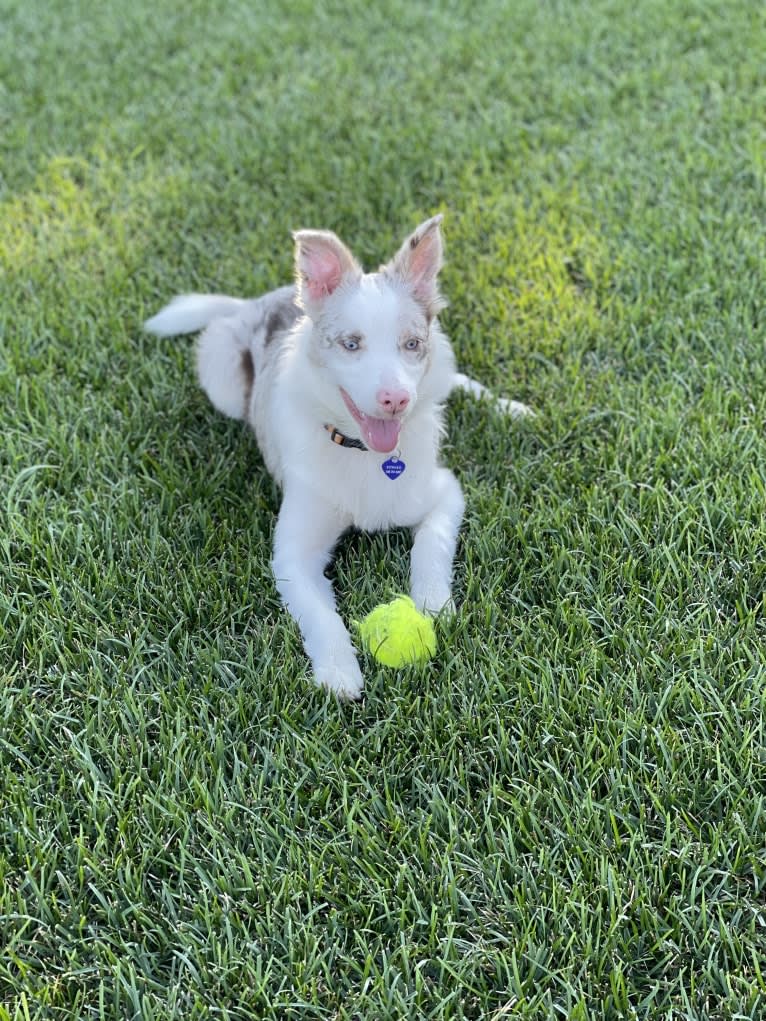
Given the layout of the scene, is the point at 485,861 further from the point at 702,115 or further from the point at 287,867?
the point at 702,115

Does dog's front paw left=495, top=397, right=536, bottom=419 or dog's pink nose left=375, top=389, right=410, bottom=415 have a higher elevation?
dog's pink nose left=375, top=389, right=410, bottom=415

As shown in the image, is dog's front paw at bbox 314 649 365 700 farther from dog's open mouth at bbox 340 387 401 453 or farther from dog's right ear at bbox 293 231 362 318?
dog's right ear at bbox 293 231 362 318

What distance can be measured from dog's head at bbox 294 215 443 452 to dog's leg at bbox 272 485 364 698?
352mm

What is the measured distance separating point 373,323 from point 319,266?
29cm

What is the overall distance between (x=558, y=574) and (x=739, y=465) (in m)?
0.85

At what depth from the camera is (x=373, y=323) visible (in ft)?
9.76

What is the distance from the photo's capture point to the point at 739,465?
3416 millimetres

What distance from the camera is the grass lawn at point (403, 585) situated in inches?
84.9

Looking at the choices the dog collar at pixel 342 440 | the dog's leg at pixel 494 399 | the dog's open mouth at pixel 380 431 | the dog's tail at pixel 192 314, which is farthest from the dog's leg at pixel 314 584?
the dog's tail at pixel 192 314

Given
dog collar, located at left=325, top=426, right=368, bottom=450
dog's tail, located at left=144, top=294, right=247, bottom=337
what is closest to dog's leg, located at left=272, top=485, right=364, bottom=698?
dog collar, located at left=325, top=426, right=368, bottom=450

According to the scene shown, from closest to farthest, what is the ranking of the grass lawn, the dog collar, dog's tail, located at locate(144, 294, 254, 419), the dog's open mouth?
the grass lawn → the dog's open mouth → the dog collar → dog's tail, located at locate(144, 294, 254, 419)

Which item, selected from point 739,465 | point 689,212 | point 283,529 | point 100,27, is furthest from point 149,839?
point 100,27

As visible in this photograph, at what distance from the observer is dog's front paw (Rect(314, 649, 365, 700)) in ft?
8.91

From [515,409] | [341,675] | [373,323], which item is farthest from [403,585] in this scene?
[515,409]
